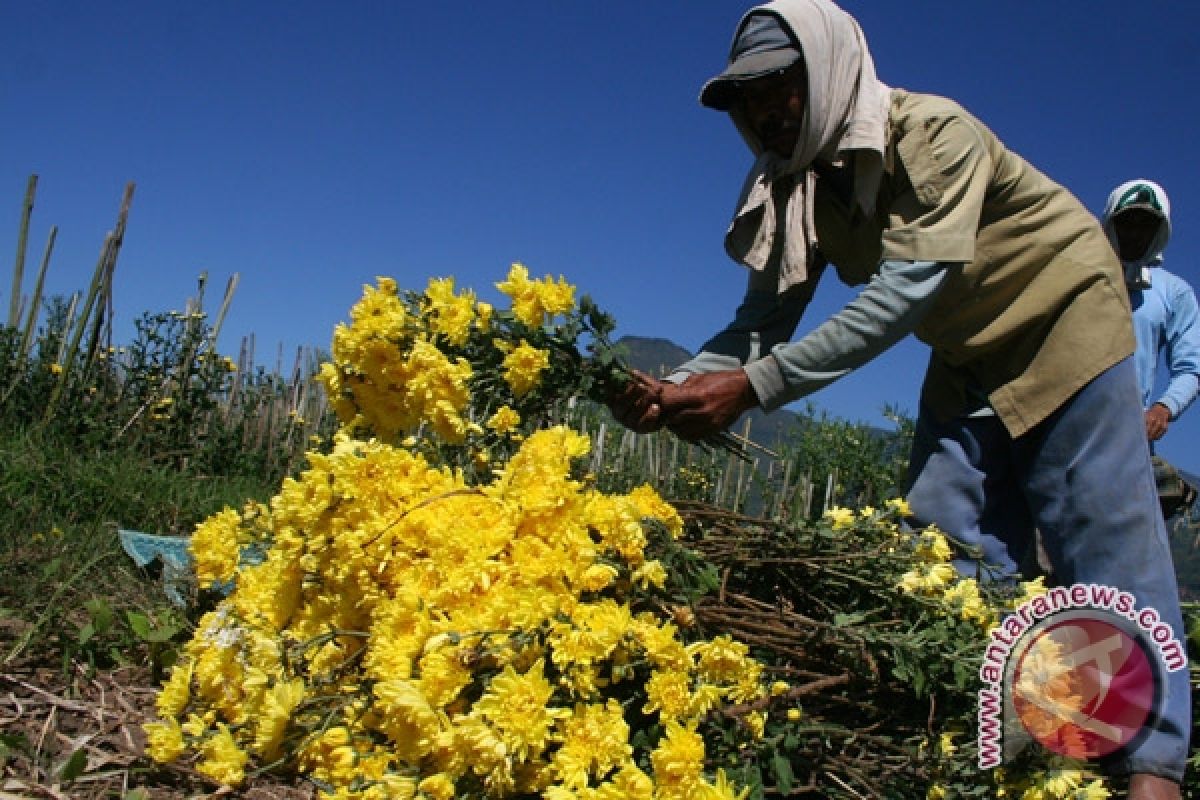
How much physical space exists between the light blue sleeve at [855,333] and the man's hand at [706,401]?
0.04m

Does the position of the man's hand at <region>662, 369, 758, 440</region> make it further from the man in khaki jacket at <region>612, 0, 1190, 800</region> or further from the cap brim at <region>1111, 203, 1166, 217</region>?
the cap brim at <region>1111, 203, 1166, 217</region>

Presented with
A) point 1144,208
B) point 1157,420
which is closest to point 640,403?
point 1144,208

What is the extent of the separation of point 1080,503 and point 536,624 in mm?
1526

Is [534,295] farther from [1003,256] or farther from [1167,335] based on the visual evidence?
[1167,335]

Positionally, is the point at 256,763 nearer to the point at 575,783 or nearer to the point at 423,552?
the point at 423,552

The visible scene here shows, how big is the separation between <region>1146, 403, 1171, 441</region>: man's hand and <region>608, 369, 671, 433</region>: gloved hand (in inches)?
119

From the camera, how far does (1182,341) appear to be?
4.52 m

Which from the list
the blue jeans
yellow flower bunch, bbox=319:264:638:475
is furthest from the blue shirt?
yellow flower bunch, bbox=319:264:638:475

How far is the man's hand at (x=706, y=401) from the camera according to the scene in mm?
2291

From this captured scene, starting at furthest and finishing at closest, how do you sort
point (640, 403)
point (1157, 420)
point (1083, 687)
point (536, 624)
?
point (1157, 420) → point (640, 403) → point (1083, 687) → point (536, 624)

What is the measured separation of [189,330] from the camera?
6.84m

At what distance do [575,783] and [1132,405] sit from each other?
1.77 m

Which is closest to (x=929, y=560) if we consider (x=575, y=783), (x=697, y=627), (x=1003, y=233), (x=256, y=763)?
(x=697, y=627)

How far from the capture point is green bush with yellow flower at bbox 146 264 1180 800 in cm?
152
